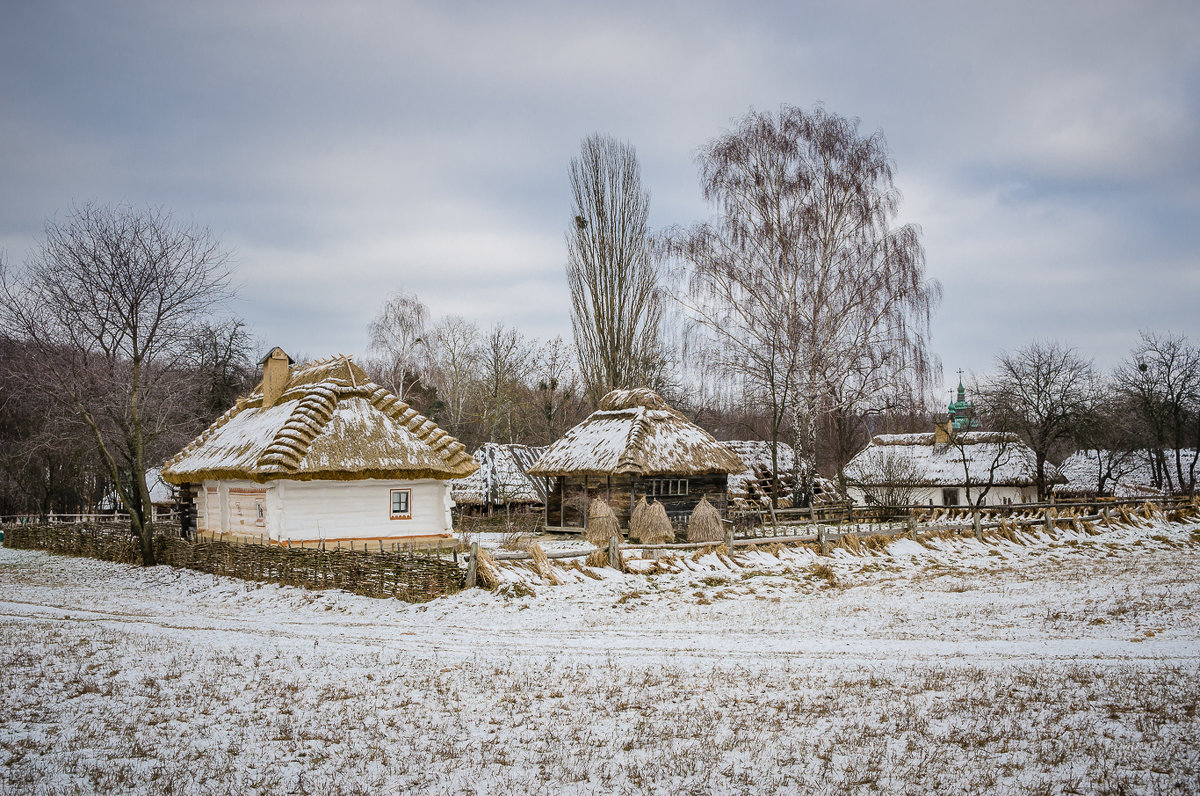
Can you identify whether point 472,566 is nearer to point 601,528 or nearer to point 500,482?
point 601,528

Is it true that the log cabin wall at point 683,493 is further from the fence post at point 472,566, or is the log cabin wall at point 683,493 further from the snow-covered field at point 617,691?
the fence post at point 472,566

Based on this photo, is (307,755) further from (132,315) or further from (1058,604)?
(132,315)

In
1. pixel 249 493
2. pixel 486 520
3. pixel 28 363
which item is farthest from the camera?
pixel 486 520

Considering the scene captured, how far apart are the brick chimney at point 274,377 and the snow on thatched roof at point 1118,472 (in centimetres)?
3618

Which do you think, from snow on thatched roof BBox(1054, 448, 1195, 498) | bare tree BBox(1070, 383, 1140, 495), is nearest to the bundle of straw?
bare tree BBox(1070, 383, 1140, 495)

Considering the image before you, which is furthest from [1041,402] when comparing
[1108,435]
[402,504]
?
[402,504]

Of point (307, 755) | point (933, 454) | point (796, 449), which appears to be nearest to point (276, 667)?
point (307, 755)

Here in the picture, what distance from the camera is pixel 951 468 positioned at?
43.5m

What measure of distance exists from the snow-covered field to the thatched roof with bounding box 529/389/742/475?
943 centimetres

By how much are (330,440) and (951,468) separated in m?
34.0

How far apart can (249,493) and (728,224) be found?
17.6 meters

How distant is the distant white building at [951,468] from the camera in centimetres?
3891

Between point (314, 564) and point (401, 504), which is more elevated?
point (401, 504)

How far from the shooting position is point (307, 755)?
7.02 metres
